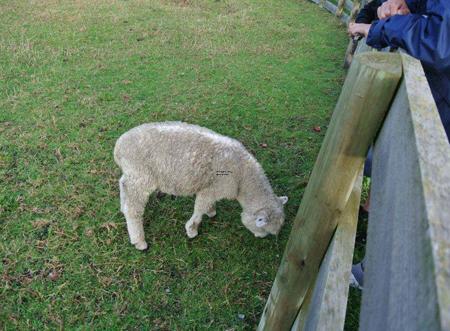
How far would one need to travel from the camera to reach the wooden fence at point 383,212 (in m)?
0.73

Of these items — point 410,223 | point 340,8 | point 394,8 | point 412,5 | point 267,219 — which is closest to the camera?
point 410,223

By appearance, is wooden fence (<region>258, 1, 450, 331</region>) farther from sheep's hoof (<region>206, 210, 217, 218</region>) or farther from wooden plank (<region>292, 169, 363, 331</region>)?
sheep's hoof (<region>206, 210, 217, 218</region>)

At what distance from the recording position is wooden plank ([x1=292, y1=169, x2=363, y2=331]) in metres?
1.51

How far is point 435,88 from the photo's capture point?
273 cm

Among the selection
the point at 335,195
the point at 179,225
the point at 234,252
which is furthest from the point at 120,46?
the point at 335,195

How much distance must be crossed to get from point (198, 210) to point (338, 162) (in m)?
2.86

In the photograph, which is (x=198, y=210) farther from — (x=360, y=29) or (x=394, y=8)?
(x=394, y=8)

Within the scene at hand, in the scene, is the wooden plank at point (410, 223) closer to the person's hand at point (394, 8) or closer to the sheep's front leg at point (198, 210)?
the person's hand at point (394, 8)

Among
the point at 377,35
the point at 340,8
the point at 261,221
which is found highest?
the point at 377,35

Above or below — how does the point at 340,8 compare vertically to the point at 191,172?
above

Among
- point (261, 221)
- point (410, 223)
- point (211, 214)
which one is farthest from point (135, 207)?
point (410, 223)

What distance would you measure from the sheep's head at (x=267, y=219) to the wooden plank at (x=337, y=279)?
7.33 feet

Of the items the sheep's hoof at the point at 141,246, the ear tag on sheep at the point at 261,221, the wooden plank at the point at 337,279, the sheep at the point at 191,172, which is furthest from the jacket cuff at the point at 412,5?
the sheep's hoof at the point at 141,246

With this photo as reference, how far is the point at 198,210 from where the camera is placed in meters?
4.28
